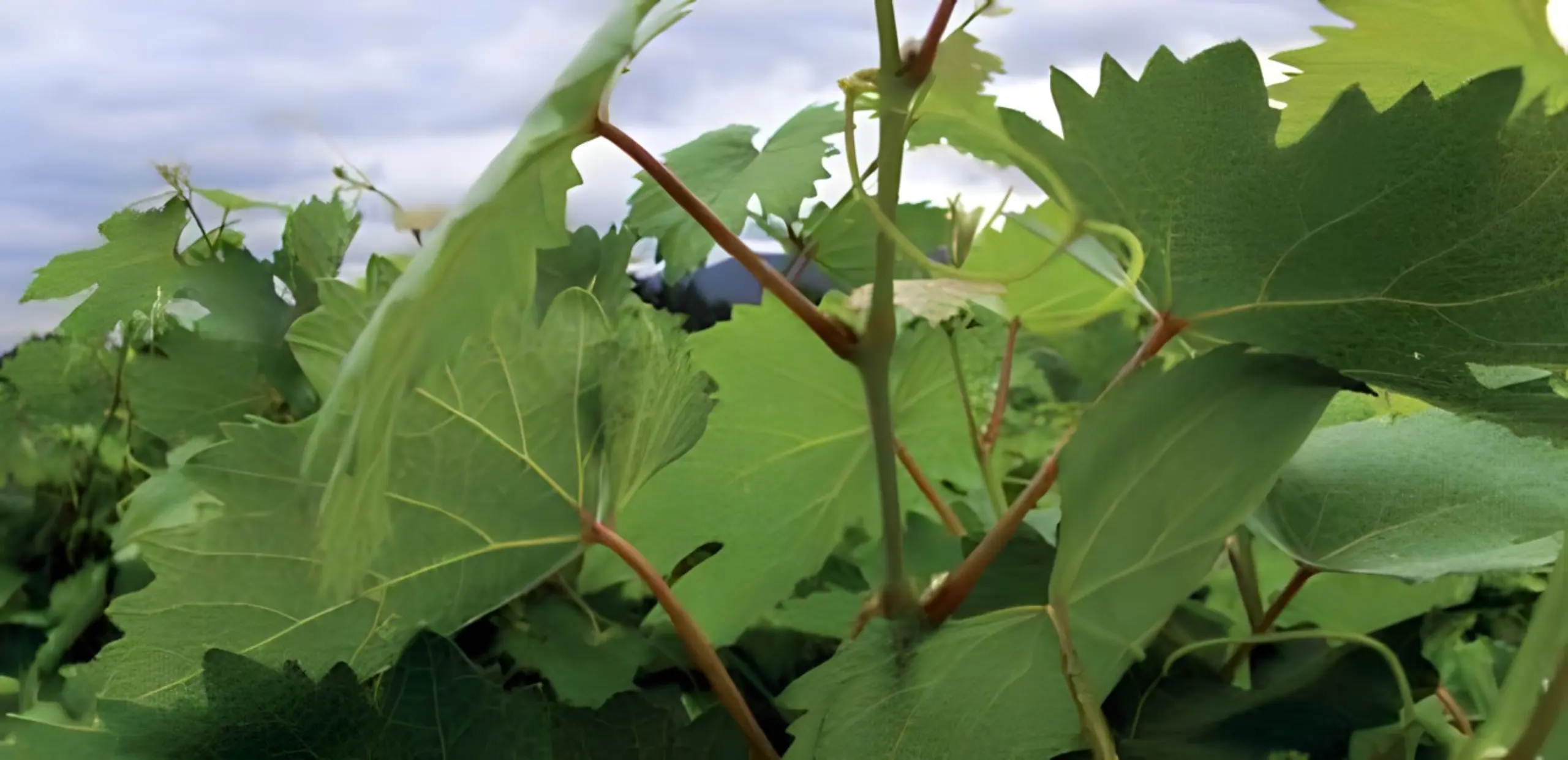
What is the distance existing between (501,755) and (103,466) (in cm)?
33

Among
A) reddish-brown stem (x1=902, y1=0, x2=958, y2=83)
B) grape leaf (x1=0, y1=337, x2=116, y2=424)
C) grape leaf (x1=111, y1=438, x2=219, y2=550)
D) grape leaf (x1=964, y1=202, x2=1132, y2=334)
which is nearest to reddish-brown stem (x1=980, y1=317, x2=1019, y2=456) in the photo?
grape leaf (x1=964, y1=202, x2=1132, y2=334)

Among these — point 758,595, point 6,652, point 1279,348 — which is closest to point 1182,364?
point 1279,348

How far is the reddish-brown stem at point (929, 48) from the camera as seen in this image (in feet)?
0.59

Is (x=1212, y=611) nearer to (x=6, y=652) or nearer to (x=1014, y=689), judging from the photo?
(x=1014, y=689)

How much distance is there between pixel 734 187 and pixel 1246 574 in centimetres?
20

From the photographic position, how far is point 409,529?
0.21 m

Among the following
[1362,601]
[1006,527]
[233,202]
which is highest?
[233,202]

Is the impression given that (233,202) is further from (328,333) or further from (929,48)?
(929,48)

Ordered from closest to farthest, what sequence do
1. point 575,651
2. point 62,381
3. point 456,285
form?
point 456,285 → point 575,651 → point 62,381

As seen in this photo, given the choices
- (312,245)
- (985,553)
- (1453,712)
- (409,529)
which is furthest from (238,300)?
Result: (1453,712)

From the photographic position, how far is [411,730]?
0.20m

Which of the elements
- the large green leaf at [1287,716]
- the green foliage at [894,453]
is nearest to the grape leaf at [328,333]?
the green foliage at [894,453]

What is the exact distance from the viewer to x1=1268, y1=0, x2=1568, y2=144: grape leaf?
20 cm

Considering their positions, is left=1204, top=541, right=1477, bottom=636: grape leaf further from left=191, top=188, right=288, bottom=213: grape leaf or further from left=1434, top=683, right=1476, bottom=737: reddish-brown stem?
left=191, top=188, right=288, bottom=213: grape leaf
